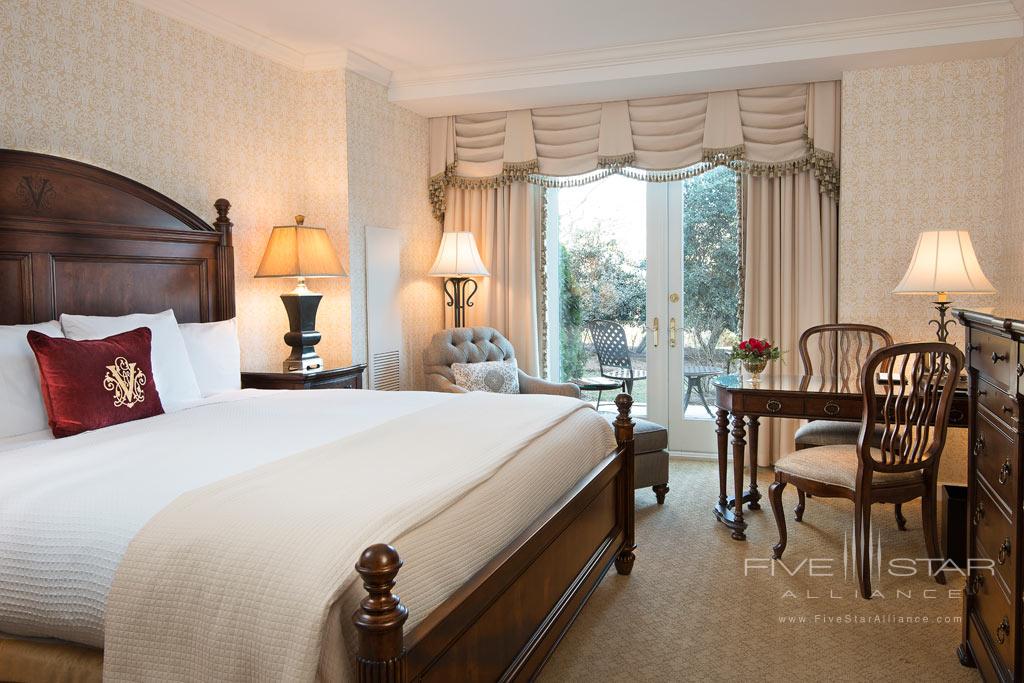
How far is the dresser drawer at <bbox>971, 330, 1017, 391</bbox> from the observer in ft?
6.18

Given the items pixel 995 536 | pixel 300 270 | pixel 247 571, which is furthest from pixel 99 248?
pixel 995 536

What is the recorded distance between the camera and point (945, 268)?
12.7ft

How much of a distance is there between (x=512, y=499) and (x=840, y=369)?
3.07m

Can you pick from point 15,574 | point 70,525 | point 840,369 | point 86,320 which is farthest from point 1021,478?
point 86,320

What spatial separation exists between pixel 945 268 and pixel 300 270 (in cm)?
322

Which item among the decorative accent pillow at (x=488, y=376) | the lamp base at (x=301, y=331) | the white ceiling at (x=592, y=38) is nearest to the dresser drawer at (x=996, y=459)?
the white ceiling at (x=592, y=38)

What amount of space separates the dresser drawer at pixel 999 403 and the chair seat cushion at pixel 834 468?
92 cm

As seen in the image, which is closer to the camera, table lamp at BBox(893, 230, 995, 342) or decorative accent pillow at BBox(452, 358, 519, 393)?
table lamp at BBox(893, 230, 995, 342)

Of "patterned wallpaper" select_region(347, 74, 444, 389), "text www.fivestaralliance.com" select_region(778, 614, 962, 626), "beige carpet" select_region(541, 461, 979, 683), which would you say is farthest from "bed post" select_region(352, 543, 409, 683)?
"patterned wallpaper" select_region(347, 74, 444, 389)

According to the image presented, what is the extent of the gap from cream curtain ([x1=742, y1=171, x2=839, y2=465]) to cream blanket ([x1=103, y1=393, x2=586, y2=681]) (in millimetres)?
3598

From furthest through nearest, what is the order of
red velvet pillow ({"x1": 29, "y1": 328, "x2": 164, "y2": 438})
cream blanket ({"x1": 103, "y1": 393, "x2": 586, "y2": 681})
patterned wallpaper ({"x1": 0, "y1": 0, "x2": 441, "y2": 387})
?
1. patterned wallpaper ({"x1": 0, "y1": 0, "x2": 441, "y2": 387})
2. red velvet pillow ({"x1": 29, "y1": 328, "x2": 164, "y2": 438})
3. cream blanket ({"x1": 103, "y1": 393, "x2": 586, "y2": 681})

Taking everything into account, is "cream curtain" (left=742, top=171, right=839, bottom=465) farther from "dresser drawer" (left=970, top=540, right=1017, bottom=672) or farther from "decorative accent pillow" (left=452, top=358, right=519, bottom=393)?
"dresser drawer" (left=970, top=540, right=1017, bottom=672)

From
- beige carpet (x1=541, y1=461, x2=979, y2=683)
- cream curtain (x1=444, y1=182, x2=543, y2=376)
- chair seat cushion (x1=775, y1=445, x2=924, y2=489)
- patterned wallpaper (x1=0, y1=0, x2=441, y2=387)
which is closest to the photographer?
beige carpet (x1=541, y1=461, x2=979, y2=683)

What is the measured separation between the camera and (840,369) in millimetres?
4555
